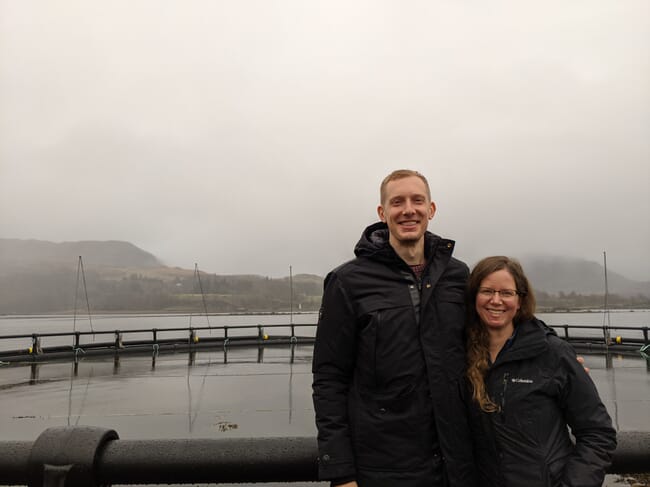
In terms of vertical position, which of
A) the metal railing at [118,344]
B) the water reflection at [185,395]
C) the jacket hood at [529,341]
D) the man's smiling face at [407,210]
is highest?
the man's smiling face at [407,210]

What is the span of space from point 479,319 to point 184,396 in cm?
790

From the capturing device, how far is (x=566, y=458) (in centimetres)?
164

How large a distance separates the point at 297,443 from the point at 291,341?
18993 mm

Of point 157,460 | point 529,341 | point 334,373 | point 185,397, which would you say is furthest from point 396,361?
point 185,397

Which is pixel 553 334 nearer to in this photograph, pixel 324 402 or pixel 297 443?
pixel 324 402

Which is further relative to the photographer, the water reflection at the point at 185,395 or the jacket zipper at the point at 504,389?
the water reflection at the point at 185,395

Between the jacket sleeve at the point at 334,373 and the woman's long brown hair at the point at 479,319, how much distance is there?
489 mm

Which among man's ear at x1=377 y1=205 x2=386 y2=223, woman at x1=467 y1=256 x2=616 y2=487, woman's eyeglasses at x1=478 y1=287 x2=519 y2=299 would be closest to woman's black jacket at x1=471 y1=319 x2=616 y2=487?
woman at x1=467 y1=256 x2=616 y2=487

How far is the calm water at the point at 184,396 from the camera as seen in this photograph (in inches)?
247

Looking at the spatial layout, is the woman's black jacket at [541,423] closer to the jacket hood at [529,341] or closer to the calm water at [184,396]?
the jacket hood at [529,341]

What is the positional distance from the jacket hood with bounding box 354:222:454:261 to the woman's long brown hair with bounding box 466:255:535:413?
0.19 m

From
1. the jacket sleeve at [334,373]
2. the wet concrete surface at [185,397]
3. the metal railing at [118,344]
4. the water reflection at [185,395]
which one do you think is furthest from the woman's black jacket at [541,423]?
the metal railing at [118,344]

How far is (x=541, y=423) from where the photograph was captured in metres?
1.67

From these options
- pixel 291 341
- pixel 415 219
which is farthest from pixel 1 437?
pixel 291 341
